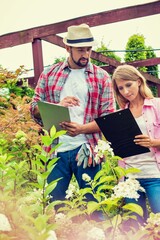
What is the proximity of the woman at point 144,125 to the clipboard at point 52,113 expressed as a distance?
1.14 ft

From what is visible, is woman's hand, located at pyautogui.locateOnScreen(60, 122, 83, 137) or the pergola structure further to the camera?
the pergola structure

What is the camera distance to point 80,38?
9.93 feet

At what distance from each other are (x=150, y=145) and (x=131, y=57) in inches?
503

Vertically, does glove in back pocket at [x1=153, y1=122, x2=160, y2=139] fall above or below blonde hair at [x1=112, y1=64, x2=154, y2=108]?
below

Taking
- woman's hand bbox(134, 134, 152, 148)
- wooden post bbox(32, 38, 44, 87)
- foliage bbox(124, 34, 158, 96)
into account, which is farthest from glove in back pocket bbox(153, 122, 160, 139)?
foliage bbox(124, 34, 158, 96)

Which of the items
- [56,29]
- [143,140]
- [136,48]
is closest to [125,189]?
[143,140]

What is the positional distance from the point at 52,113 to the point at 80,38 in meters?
0.60

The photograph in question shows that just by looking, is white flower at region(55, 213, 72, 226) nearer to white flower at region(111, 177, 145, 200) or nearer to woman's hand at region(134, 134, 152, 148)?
white flower at region(111, 177, 145, 200)

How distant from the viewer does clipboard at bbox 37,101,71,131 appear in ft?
8.48

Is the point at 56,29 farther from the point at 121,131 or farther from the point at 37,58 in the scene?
the point at 121,131

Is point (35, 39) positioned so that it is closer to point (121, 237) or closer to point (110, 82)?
point (110, 82)

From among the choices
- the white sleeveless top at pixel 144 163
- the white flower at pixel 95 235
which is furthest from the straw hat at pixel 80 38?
the white flower at pixel 95 235

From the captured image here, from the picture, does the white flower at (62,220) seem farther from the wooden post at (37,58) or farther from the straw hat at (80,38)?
the wooden post at (37,58)

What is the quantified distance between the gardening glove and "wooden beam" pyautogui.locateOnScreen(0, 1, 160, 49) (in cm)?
233
